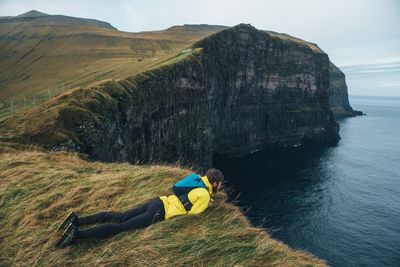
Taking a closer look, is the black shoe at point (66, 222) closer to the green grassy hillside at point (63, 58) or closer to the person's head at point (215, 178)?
the person's head at point (215, 178)

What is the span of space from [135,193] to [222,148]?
320ft

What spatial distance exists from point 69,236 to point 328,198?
67072 millimetres

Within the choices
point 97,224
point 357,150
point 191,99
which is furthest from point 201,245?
point 357,150

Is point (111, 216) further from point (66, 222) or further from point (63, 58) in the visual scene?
point (63, 58)

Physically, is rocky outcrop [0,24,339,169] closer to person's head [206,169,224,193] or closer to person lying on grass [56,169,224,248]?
person lying on grass [56,169,224,248]

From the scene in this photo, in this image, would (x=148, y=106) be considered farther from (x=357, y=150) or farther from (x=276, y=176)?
(x=357, y=150)

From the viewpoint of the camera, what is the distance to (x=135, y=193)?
1210 cm

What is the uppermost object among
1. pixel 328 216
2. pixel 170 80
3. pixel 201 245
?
pixel 170 80

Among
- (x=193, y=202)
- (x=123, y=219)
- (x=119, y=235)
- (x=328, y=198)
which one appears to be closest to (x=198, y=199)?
(x=193, y=202)

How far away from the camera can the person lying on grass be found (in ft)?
28.7

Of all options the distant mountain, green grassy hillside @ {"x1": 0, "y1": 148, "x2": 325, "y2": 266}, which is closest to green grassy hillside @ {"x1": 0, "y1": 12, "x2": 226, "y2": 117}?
the distant mountain

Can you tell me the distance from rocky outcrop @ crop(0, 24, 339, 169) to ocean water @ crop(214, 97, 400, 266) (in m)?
12.9

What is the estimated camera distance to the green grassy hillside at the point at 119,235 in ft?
27.6

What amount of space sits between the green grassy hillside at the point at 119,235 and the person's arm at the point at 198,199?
0.31 m
